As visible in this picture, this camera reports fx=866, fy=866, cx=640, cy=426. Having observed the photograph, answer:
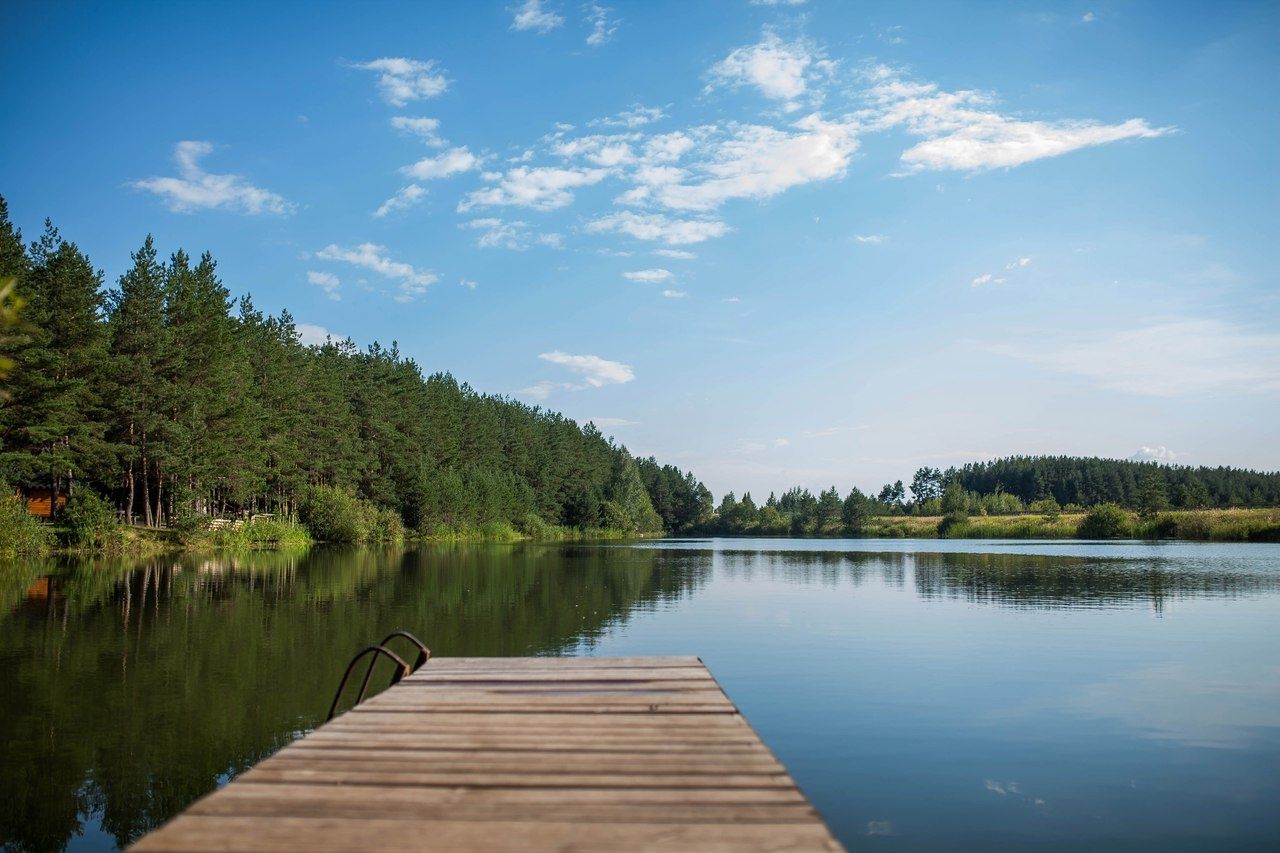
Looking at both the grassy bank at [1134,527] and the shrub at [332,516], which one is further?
the grassy bank at [1134,527]

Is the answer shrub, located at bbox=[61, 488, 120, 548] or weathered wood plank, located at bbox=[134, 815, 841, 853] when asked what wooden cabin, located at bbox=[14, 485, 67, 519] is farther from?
weathered wood plank, located at bbox=[134, 815, 841, 853]

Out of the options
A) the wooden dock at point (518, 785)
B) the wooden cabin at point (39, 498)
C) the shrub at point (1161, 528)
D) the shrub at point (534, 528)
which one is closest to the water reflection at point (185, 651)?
the wooden dock at point (518, 785)

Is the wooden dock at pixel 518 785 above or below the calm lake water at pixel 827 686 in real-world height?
above

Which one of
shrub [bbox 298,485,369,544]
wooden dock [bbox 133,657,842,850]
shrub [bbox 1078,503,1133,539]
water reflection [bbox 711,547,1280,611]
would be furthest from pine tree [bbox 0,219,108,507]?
shrub [bbox 1078,503,1133,539]

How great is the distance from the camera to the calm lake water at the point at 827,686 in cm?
765

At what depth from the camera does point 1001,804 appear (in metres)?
7.85

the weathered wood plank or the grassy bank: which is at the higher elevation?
the weathered wood plank

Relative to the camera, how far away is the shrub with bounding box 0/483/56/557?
3300 cm

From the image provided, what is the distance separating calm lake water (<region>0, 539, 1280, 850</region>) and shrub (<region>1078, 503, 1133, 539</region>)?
55.2 metres

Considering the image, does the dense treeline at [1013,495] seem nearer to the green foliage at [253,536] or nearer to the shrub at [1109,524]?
the shrub at [1109,524]

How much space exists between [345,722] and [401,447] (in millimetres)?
72834

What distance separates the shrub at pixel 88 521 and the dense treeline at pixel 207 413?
1177 millimetres

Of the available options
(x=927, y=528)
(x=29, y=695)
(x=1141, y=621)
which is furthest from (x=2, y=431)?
(x=927, y=528)

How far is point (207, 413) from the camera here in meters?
47.5
